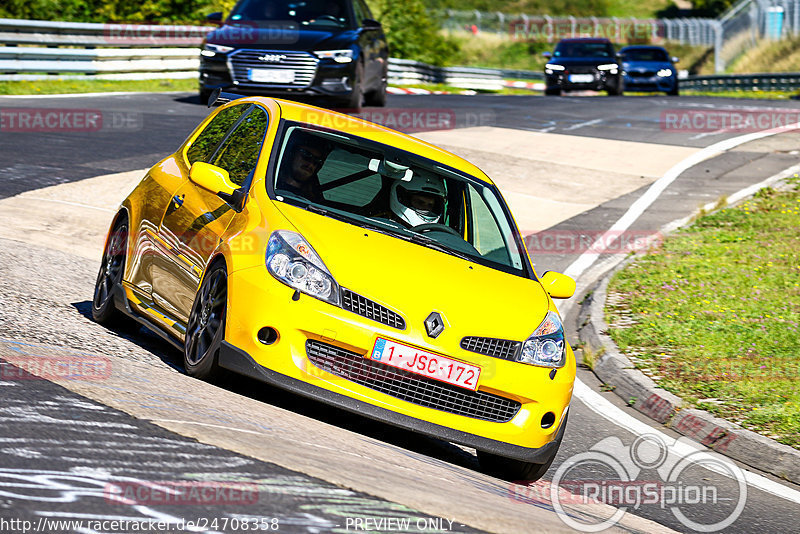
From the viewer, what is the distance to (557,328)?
619 centimetres

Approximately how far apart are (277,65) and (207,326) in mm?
12121

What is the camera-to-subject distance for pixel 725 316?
9945 mm

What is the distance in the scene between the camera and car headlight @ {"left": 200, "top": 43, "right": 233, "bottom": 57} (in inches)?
699

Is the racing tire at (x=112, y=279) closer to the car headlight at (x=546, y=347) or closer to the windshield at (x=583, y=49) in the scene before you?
the car headlight at (x=546, y=347)

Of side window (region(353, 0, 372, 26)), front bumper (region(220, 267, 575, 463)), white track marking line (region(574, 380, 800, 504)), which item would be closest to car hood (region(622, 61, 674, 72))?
side window (region(353, 0, 372, 26))

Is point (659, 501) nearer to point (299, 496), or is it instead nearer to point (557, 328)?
point (557, 328)

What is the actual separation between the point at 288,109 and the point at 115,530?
160 inches

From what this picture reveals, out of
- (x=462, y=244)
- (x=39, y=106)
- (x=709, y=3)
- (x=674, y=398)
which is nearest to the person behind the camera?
(x=462, y=244)

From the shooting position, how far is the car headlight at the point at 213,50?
17.8m

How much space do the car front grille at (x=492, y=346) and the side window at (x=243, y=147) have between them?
1768mm

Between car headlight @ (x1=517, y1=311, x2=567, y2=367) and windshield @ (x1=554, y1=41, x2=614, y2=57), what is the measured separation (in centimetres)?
2603

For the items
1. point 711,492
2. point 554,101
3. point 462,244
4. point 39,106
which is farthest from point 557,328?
point 554,101

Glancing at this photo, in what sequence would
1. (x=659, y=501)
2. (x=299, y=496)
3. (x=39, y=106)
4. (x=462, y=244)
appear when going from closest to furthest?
(x=299, y=496) < (x=659, y=501) < (x=462, y=244) < (x=39, y=106)

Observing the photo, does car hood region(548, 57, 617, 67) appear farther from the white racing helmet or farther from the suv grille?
the white racing helmet
